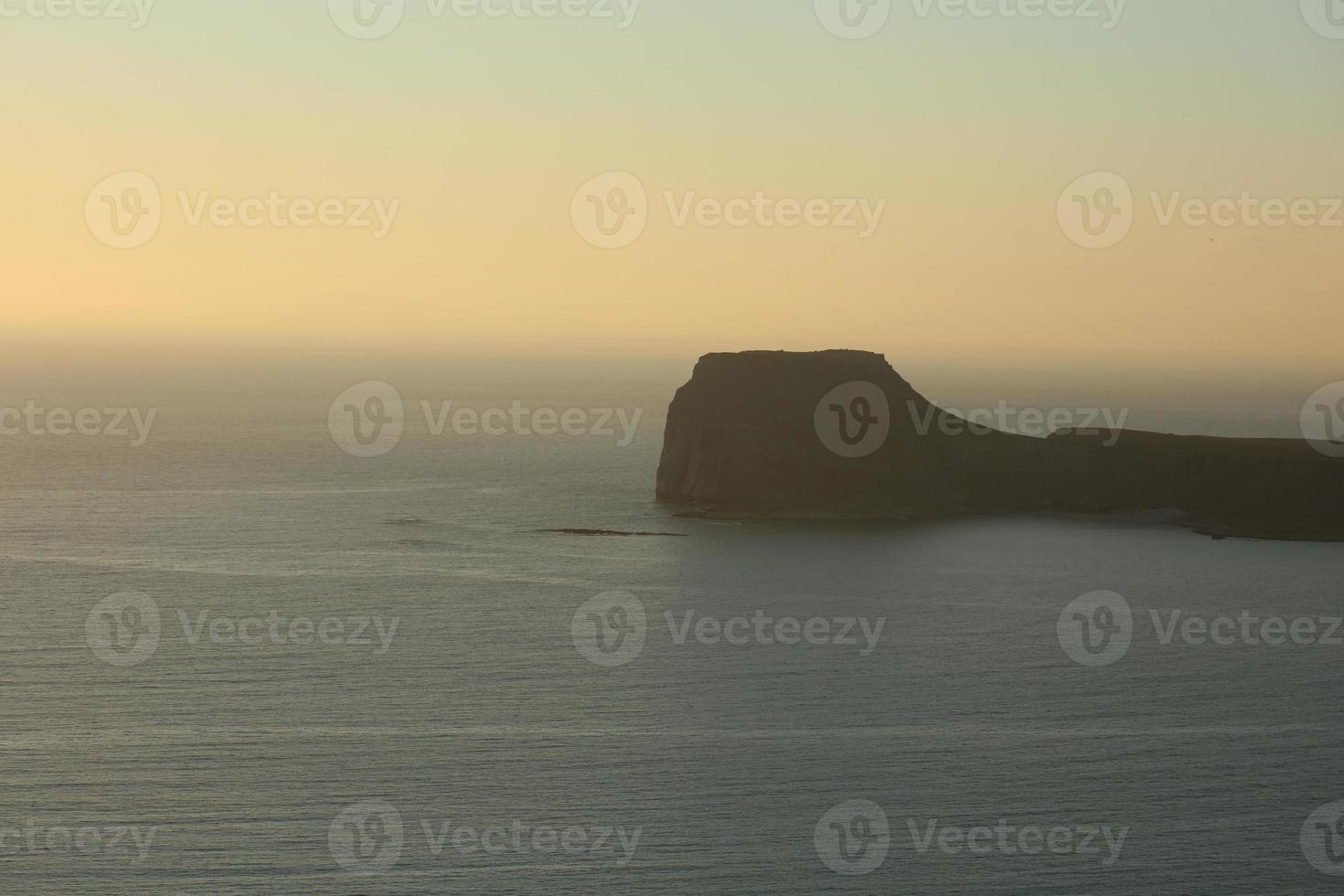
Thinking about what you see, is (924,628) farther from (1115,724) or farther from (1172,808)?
(1172,808)

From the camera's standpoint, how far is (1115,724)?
60.2m

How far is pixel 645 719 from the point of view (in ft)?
197

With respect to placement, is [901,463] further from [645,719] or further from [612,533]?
[645,719]

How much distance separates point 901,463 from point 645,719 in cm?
6320

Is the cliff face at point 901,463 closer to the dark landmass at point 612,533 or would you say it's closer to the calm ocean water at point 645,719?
the calm ocean water at point 645,719

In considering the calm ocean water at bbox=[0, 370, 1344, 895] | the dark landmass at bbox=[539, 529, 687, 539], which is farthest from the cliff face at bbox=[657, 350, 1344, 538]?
the dark landmass at bbox=[539, 529, 687, 539]

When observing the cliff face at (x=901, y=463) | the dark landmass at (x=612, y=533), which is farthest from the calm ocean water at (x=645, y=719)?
the cliff face at (x=901, y=463)

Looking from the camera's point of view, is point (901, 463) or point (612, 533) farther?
point (901, 463)

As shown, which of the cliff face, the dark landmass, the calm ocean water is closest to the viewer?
the calm ocean water

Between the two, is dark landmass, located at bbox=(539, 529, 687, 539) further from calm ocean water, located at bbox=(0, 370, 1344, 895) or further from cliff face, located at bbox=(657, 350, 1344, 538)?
cliff face, located at bbox=(657, 350, 1344, 538)

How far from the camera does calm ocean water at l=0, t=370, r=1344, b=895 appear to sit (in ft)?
151

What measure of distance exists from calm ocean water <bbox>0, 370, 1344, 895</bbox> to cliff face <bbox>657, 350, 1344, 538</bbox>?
450 inches

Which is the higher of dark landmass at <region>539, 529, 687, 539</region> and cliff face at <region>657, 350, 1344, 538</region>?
cliff face at <region>657, 350, 1344, 538</region>

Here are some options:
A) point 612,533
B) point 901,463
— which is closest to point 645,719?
point 612,533
